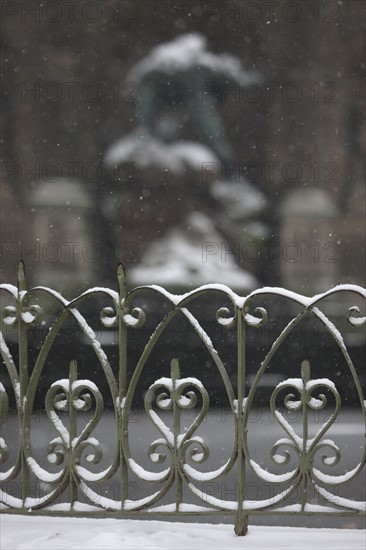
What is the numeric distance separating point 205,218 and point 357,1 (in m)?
3.70

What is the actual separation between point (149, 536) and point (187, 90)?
7.73 metres

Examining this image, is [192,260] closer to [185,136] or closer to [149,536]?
[185,136]

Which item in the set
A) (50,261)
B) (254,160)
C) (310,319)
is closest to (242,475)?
(310,319)

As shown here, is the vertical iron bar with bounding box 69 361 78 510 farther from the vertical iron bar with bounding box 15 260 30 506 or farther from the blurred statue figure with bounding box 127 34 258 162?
the blurred statue figure with bounding box 127 34 258 162

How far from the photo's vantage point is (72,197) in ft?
27.7

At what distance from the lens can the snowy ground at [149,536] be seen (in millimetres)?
1776

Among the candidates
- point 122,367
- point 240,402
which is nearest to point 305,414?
point 240,402

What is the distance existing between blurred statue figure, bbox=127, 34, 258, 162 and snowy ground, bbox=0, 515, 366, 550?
7150 mm

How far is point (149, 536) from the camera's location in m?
1.83

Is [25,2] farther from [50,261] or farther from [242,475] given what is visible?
[242,475]

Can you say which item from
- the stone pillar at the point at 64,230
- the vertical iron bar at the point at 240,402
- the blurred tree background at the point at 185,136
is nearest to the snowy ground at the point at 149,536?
the vertical iron bar at the point at 240,402

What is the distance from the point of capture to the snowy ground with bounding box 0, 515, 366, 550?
1.78 meters

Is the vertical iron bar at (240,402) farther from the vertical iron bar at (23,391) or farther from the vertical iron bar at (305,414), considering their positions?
the vertical iron bar at (23,391)

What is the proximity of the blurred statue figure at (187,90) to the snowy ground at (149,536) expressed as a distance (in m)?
7.15
